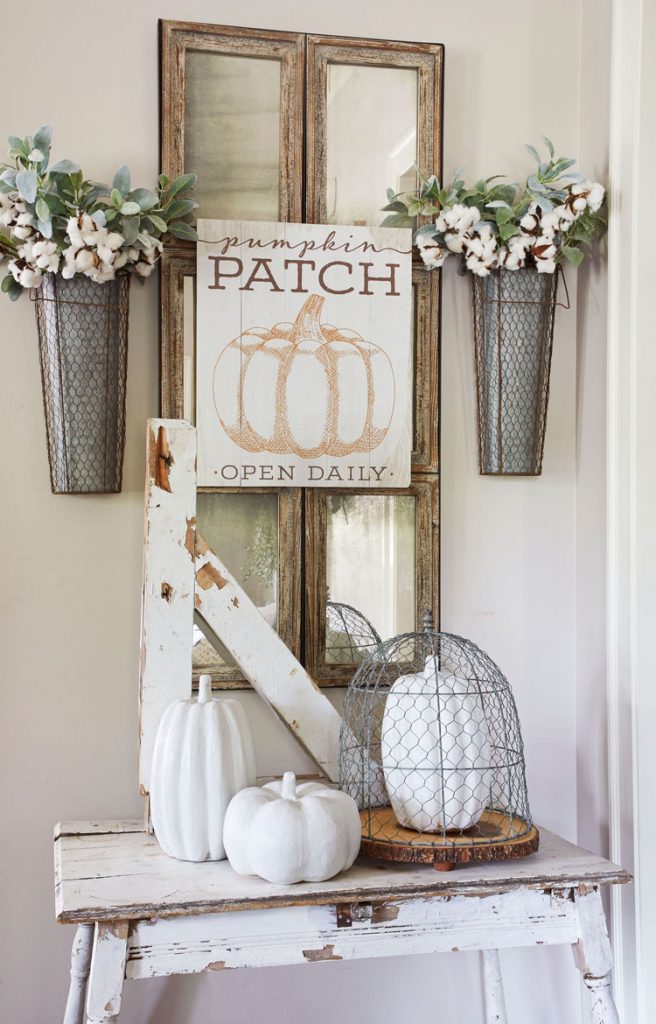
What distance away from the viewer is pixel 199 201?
1.85m

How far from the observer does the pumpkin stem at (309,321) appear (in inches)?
74.0

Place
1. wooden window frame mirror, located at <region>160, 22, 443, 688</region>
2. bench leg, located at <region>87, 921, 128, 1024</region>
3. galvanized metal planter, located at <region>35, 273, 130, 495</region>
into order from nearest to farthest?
bench leg, located at <region>87, 921, 128, 1024</region> → galvanized metal planter, located at <region>35, 273, 130, 495</region> → wooden window frame mirror, located at <region>160, 22, 443, 688</region>

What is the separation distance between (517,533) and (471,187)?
64 centimetres

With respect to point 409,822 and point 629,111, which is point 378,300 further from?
point 409,822

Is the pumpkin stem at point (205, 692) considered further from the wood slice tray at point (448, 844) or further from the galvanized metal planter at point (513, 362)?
the galvanized metal planter at point (513, 362)

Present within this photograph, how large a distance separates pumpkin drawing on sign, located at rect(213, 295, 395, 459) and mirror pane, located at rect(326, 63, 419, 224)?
0.63ft

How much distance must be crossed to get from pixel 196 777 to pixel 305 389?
0.71 metres

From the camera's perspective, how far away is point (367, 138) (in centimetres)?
191

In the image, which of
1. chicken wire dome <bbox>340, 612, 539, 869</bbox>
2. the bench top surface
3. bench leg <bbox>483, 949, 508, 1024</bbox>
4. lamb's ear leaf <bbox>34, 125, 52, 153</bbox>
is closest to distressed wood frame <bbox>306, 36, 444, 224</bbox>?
lamb's ear leaf <bbox>34, 125, 52, 153</bbox>

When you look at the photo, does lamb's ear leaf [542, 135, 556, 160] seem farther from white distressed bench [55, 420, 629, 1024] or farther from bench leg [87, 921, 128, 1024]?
bench leg [87, 921, 128, 1024]

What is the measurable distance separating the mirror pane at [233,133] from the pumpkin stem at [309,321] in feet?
0.53

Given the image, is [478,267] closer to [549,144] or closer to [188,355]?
[549,144]

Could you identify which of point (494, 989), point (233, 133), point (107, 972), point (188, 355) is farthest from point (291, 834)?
point (233, 133)

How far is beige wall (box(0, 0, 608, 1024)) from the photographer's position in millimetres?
1803
